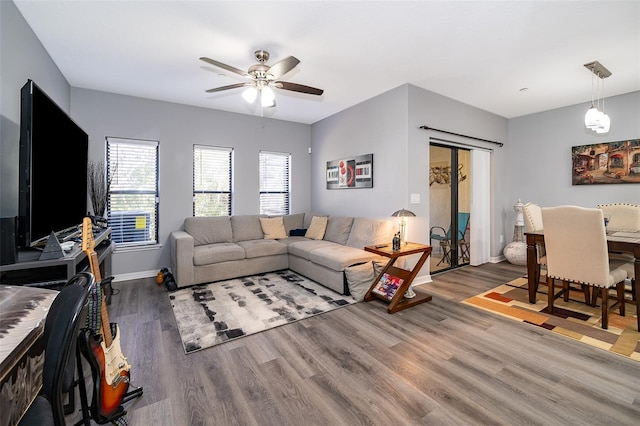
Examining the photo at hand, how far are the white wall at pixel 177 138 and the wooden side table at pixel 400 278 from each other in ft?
9.39

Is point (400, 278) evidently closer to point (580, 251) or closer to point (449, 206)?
point (580, 251)

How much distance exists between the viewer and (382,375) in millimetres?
1968

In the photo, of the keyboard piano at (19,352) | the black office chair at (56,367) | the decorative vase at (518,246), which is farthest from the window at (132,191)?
the decorative vase at (518,246)

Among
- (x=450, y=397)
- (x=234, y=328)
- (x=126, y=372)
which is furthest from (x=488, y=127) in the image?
(x=126, y=372)

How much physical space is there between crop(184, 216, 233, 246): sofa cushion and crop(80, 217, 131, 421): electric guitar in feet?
9.10

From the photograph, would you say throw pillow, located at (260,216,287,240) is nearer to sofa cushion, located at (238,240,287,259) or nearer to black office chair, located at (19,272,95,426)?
sofa cushion, located at (238,240,287,259)

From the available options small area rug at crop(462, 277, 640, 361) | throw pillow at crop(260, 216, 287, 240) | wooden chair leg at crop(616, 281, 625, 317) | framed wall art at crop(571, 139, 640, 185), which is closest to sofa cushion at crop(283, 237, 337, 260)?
throw pillow at crop(260, 216, 287, 240)

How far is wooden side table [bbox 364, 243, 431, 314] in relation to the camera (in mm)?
3049

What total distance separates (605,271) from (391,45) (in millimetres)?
2927

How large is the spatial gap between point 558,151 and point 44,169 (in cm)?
669

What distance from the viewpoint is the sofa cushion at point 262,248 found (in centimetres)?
427

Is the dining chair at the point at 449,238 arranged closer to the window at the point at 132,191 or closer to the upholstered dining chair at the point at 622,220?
the upholstered dining chair at the point at 622,220

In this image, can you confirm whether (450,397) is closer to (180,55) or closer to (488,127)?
(180,55)

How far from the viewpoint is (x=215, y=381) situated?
75.4 inches
